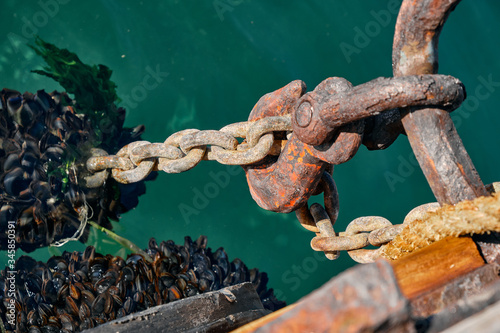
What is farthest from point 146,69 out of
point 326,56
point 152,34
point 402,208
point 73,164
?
point 402,208

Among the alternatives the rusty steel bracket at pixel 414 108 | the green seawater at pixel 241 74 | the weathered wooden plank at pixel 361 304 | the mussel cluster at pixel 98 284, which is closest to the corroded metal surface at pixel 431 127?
the rusty steel bracket at pixel 414 108

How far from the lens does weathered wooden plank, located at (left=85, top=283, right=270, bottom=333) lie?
1505 mm

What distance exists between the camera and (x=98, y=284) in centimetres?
220

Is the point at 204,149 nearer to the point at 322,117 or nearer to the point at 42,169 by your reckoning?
the point at 322,117

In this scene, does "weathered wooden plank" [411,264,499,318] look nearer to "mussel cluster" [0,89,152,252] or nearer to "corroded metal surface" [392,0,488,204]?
"corroded metal surface" [392,0,488,204]

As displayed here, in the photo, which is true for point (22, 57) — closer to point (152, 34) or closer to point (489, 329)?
point (152, 34)

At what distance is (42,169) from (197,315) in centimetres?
115

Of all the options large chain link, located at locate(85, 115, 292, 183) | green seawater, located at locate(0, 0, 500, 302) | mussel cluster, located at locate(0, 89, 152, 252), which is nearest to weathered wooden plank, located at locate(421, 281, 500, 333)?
large chain link, located at locate(85, 115, 292, 183)

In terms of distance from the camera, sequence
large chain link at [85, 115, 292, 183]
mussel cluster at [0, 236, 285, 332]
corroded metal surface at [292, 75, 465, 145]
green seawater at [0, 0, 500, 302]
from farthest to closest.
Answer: green seawater at [0, 0, 500, 302]
mussel cluster at [0, 236, 285, 332]
large chain link at [85, 115, 292, 183]
corroded metal surface at [292, 75, 465, 145]

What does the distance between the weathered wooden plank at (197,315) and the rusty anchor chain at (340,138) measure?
36cm

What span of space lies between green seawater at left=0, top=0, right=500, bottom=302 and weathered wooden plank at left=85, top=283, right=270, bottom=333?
118 centimetres

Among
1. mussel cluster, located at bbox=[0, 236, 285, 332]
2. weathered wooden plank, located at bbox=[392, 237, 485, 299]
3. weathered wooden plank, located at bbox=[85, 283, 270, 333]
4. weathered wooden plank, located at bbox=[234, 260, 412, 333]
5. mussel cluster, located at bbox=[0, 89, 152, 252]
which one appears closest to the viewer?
weathered wooden plank, located at bbox=[234, 260, 412, 333]

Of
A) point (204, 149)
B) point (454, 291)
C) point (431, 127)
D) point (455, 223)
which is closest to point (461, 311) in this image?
point (454, 291)

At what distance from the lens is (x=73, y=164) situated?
2293 mm
